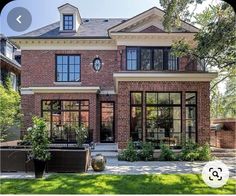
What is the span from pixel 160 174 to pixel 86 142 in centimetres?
680

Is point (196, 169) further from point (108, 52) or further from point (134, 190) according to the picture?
point (108, 52)

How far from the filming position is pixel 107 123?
49.3ft

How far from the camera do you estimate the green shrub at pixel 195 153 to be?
1011 centimetres

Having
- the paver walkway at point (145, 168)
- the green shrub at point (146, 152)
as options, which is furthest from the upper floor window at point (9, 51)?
the paver walkway at point (145, 168)

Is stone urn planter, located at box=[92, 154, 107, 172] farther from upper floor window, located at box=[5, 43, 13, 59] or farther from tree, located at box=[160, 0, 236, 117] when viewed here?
upper floor window, located at box=[5, 43, 13, 59]

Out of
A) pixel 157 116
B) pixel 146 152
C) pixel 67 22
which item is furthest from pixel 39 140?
pixel 67 22

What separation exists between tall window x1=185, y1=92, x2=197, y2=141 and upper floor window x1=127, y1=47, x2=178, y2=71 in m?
2.42

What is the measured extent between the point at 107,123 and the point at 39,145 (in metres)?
7.95

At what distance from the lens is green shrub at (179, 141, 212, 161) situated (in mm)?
10109

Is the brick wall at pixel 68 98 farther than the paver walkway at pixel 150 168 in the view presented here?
Yes

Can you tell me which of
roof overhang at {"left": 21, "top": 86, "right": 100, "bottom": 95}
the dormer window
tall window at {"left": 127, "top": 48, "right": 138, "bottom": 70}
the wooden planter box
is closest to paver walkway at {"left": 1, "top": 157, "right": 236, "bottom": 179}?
the wooden planter box

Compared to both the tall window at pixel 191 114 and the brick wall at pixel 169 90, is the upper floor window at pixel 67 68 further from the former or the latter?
the tall window at pixel 191 114

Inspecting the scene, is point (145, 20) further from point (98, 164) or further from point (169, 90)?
point (98, 164)

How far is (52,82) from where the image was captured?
15031 mm
